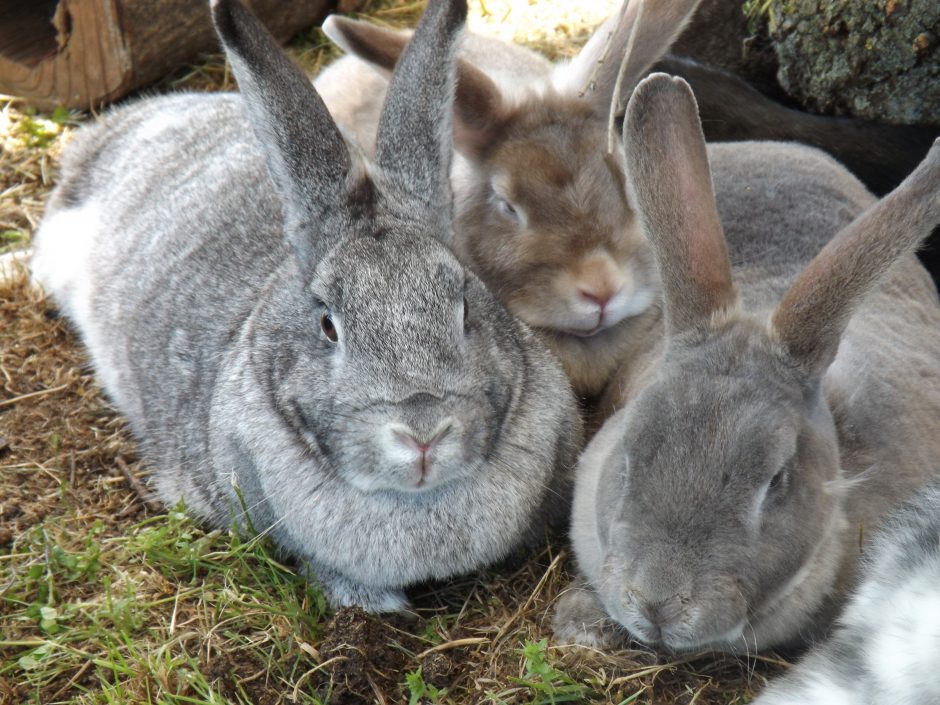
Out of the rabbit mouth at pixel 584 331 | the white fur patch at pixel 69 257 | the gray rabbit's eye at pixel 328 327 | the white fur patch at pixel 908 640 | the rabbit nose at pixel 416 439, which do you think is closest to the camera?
the white fur patch at pixel 908 640

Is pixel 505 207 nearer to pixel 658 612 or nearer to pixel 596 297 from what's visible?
pixel 596 297

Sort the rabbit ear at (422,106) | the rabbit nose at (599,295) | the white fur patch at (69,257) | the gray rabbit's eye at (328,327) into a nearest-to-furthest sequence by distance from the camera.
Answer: the gray rabbit's eye at (328,327) < the rabbit ear at (422,106) < the rabbit nose at (599,295) < the white fur patch at (69,257)

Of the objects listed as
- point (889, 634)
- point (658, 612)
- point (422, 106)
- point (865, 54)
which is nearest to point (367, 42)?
point (422, 106)

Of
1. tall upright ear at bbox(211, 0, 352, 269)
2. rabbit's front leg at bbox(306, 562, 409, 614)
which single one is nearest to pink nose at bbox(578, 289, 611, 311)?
tall upright ear at bbox(211, 0, 352, 269)

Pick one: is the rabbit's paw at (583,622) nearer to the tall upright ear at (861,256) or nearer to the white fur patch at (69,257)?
the tall upright ear at (861,256)

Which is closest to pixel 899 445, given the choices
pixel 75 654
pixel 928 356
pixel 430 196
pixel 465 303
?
pixel 928 356

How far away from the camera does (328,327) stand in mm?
3621

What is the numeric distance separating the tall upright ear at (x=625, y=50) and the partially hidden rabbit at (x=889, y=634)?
214 cm

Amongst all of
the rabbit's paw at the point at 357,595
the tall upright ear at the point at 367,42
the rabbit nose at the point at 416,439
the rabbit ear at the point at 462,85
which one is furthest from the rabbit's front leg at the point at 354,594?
the tall upright ear at the point at 367,42

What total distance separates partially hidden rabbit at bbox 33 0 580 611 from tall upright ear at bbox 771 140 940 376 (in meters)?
0.98

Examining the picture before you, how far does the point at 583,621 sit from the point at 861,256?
55.3 inches

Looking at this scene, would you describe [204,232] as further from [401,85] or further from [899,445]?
[899,445]

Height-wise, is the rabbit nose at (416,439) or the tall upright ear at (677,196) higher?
the tall upright ear at (677,196)

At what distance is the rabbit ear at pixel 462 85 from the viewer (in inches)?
178
